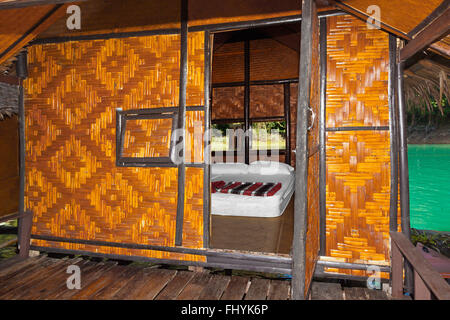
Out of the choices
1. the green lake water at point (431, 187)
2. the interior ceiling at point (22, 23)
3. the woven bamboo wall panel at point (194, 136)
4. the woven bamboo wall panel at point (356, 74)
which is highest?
the interior ceiling at point (22, 23)

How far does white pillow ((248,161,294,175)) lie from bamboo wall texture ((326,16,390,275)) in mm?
2820

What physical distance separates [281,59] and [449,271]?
182 inches

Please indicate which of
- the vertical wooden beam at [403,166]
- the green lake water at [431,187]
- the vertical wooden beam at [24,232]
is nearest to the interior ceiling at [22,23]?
the vertical wooden beam at [24,232]

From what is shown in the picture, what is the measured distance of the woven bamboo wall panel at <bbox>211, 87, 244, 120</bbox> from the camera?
6.20 metres

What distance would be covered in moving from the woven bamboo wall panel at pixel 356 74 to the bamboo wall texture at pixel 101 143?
133 cm

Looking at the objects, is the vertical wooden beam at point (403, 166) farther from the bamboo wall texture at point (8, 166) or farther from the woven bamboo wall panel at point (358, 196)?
the bamboo wall texture at point (8, 166)

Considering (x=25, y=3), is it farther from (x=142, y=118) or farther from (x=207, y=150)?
(x=207, y=150)

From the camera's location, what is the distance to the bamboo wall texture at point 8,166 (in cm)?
482

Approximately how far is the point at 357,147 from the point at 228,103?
404 centimetres

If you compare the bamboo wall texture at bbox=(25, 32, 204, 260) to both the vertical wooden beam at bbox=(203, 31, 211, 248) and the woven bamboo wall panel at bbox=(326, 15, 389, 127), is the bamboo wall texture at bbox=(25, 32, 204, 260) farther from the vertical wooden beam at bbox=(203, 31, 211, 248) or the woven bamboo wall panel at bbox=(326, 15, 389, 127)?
the woven bamboo wall panel at bbox=(326, 15, 389, 127)

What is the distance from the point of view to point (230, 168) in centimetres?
584

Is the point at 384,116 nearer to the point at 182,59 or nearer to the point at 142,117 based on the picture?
the point at 182,59

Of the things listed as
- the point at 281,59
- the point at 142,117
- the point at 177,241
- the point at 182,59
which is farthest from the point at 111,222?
the point at 281,59

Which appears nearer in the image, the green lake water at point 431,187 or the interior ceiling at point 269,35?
the interior ceiling at point 269,35
